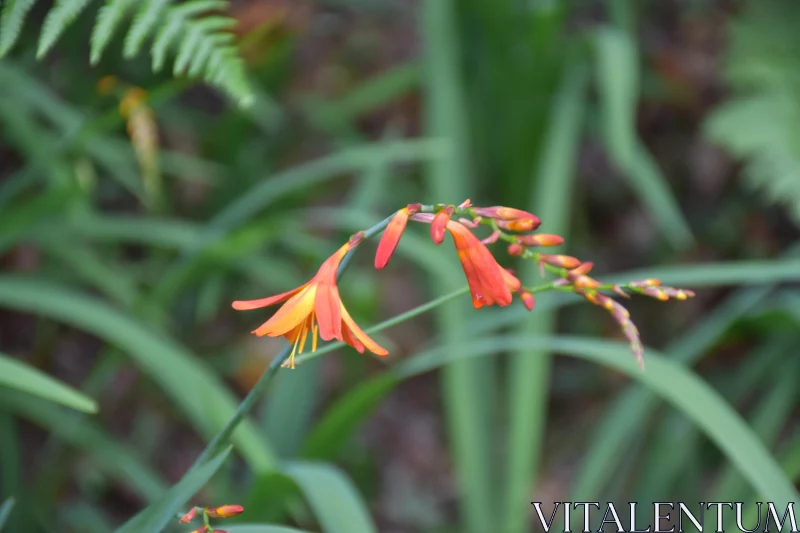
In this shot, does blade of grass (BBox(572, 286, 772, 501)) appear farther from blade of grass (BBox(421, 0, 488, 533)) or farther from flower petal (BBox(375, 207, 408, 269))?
flower petal (BBox(375, 207, 408, 269))

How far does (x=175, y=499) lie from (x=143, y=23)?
0.42 m

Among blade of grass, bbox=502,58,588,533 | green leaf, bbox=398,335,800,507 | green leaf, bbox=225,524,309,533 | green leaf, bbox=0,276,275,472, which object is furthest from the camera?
blade of grass, bbox=502,58,588,533

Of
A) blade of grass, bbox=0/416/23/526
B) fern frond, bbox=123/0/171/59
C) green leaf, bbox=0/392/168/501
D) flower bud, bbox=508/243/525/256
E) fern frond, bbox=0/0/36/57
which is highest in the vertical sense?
fern frond, bbox=123/0/171/59

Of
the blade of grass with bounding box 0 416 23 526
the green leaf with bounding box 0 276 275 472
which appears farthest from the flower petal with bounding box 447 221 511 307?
the blade of grass with bounding box 0 416 23 526

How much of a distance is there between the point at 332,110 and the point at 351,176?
0.25 meters

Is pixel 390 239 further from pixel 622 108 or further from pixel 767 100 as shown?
pixel 767 100

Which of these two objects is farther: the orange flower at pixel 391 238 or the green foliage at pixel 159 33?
the green foliage at pixel 159 33

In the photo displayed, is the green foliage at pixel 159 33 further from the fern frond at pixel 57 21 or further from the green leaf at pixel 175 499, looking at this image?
the green leaf at pixel 175 499

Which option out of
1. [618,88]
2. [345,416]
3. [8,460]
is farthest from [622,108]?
[8,460]

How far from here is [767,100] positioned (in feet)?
5.05

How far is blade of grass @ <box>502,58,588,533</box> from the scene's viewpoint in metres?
1.22

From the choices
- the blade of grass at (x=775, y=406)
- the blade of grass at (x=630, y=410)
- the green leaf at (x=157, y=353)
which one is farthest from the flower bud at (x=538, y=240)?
the blade of grass at (x=775, y=406)

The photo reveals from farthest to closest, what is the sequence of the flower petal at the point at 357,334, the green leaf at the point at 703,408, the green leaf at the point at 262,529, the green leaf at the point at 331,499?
the green leaf at the point at 703,408
the green leaf at the point at 331,499
the green leaf at the point at 262,529
the flower petal at the point at 357,334

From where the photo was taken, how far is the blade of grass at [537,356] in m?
1.22
